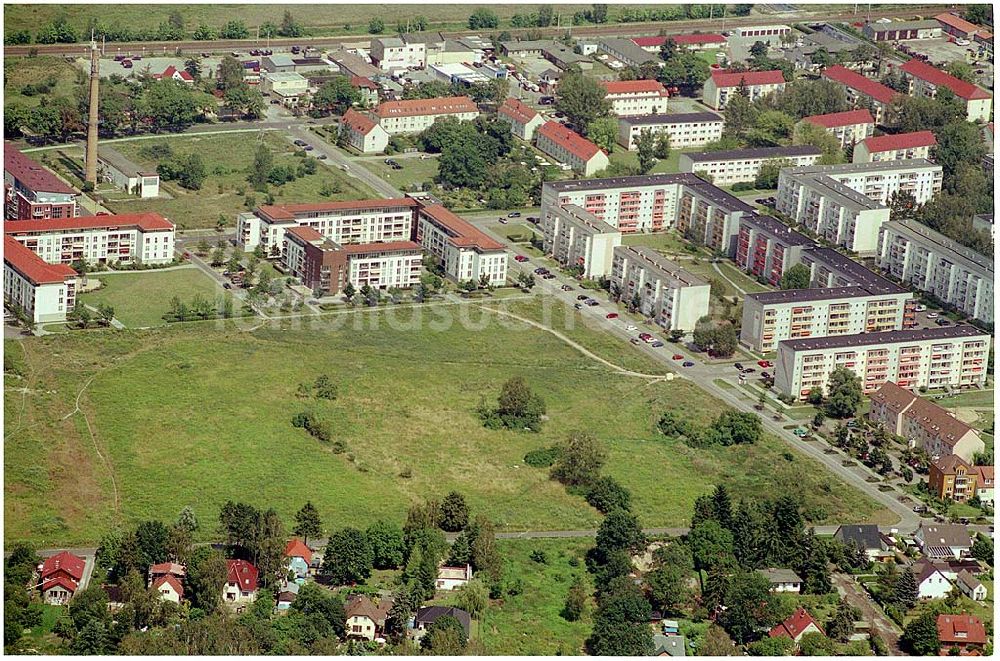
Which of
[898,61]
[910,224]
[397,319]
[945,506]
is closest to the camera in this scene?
[945,506]

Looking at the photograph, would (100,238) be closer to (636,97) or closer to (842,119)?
(636,97)

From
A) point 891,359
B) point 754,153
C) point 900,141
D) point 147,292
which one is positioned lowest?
point 147,292

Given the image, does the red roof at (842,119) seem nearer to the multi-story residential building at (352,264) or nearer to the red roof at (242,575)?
the multi-story residential building at (352,264)

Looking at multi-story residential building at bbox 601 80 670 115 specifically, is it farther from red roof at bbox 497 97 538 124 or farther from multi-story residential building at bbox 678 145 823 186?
multi-story residential building at bbox 678 145 823 186

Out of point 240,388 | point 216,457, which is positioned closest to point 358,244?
point 240,388

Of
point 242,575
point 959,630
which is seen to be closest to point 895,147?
point 959,630

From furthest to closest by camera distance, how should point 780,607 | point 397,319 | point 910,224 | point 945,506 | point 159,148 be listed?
point 159,148 → point 910,224 → point 397,319 → point 945,506 → point 780,607

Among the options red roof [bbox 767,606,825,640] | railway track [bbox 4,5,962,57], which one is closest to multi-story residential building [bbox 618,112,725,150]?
railway track [bbox 4,5,962,57]

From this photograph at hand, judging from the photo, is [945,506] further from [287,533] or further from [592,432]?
[287,533]
